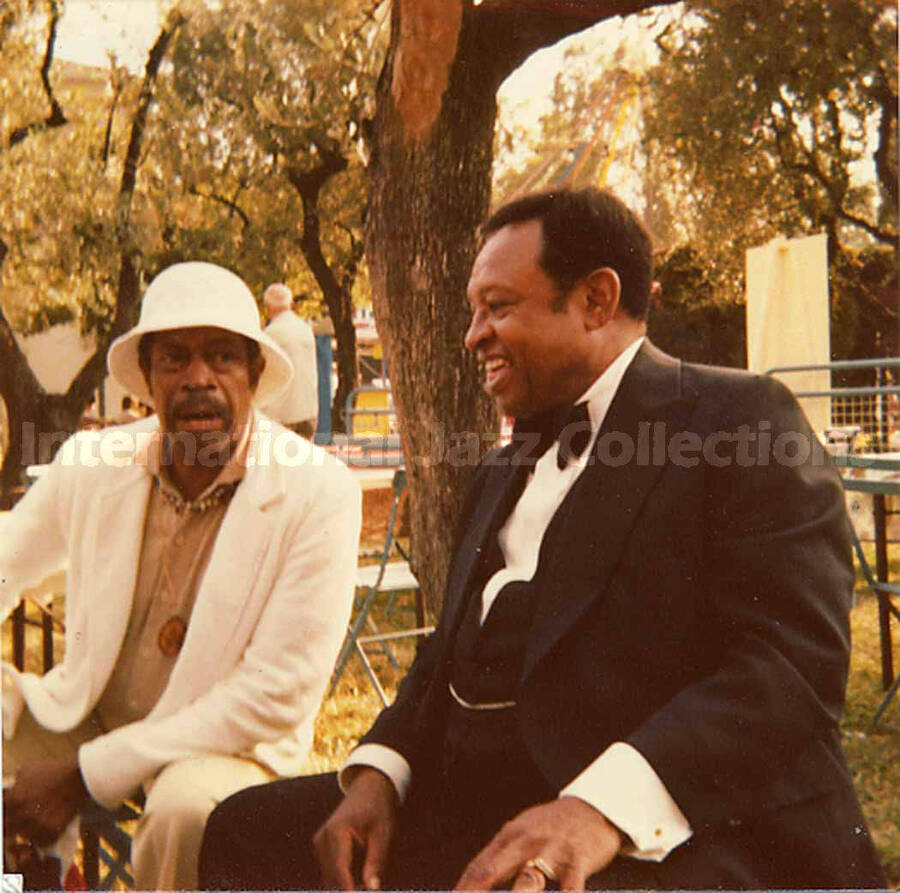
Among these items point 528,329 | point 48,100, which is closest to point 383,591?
point 528,329

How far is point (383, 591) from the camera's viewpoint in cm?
261

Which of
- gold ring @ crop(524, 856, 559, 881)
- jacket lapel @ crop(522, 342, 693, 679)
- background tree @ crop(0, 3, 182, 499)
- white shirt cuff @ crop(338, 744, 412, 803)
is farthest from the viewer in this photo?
background tree @ crop(0, 3, 182, 499)

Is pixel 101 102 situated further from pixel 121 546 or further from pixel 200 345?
pixel 121 546

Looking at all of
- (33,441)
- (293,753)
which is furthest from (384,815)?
(33,441)

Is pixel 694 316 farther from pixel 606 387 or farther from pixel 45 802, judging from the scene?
pixel 45 802

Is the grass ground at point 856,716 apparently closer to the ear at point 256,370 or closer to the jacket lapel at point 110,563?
the jacket lapel at point 110,563

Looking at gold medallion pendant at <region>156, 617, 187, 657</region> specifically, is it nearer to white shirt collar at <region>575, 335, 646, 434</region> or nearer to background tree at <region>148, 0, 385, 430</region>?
background tree at <region>148, 0, 385, 430</region>

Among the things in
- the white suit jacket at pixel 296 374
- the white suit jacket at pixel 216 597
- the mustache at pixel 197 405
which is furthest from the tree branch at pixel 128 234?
the white suit jacket at pixel 296 374

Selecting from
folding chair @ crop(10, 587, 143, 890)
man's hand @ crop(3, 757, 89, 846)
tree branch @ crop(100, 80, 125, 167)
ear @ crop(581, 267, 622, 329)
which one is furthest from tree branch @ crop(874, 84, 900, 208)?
man's hand @ crop(3, 757, 89, 846)

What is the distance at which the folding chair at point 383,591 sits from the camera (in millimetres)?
2498

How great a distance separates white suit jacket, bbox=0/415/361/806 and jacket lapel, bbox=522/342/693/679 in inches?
27.8

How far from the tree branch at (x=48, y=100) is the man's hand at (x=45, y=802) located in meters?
1.58

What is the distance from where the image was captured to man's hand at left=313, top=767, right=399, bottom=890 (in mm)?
1926

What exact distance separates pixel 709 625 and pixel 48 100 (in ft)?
6.86
